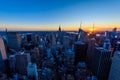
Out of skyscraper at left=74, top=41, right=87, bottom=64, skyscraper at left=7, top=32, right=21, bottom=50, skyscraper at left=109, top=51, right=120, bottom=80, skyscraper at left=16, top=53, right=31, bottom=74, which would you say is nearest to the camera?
skyscraper at left=109, top=51, right=120, bottom=80

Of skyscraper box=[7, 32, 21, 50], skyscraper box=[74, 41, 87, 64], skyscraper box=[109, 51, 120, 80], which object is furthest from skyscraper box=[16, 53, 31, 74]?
skyscraper box=[7, 32, 21, 50]

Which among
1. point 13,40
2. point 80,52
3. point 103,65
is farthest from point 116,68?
point 13,40

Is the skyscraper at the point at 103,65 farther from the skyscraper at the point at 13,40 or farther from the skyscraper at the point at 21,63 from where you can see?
the skyscraper at the point at 13,40

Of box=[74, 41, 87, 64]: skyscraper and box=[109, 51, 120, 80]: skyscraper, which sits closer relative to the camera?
box=[109, 51, 120, 80]: skyscraper

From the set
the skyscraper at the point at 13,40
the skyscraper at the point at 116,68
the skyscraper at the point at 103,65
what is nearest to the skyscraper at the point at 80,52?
the skyscraper at the point at 103,65

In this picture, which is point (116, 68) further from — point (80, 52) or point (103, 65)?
point (80, 52)

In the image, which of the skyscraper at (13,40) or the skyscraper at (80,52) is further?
the skyscraper at (13,40)

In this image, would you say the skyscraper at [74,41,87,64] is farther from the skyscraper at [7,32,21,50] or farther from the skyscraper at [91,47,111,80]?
the skyscraper at [7,32,21,50]

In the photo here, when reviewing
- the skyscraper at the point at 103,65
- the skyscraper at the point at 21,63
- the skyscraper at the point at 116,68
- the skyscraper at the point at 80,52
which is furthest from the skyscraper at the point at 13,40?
the skyscraper at the point at 116,68

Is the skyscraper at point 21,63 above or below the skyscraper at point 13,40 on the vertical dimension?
below

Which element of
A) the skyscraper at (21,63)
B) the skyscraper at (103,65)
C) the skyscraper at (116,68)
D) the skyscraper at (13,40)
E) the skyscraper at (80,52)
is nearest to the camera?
the skyscraper at (116,68)

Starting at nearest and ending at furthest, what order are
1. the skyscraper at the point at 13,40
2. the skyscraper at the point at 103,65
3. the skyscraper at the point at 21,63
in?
the skyscraper at the point at 103,65 < the skyscraper at the point at 21,63 < the skyscraper at the point at 13,40

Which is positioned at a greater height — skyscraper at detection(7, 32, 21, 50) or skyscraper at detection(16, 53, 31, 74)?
skyscraper at detection(7, 32, 21, 50)
